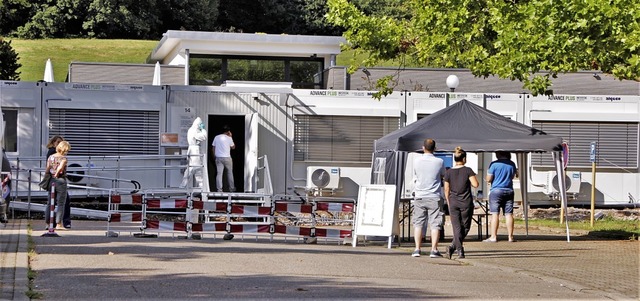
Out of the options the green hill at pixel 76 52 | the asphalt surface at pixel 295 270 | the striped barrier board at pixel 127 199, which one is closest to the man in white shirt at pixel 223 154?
the striped barrier board at pixel 127 199

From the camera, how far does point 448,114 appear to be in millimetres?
20250

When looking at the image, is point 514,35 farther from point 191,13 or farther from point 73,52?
point 191,13

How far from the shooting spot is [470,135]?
1975 cm

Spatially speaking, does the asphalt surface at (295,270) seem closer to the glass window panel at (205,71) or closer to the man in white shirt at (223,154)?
the man in white shirt at (223,154)

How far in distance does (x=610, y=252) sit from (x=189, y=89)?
38.8ft

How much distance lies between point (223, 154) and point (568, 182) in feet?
27.0

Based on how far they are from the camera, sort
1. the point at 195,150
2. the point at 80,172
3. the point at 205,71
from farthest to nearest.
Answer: the point at 205,71, the point at 195,150, the point at 80,172

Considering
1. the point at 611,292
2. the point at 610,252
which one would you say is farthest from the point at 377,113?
the point at 611,292

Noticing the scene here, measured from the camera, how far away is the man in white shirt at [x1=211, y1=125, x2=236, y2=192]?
26.1 m

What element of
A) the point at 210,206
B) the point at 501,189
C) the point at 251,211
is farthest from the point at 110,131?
the point at 501,189

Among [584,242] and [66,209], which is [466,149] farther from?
[66,209]

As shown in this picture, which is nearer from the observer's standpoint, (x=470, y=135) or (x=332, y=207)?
(x=332, y=207)

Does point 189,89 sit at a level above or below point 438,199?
above

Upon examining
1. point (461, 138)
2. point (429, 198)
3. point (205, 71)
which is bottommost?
point (429, 198)
